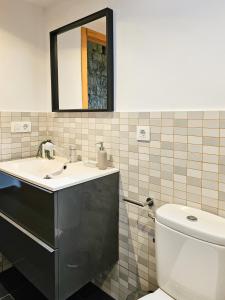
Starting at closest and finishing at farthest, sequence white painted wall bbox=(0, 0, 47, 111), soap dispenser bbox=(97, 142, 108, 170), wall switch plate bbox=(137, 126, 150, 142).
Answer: wall switch plate bbox=(137, 126, 150, 142) → soap dispenser bbox=(97, 142, 108, 170) → white painted wall bbox=(0, 0, 47, 111)

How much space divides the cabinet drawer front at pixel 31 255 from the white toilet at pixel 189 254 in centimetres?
50

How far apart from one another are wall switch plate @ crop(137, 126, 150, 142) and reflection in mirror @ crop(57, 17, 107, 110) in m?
0.31

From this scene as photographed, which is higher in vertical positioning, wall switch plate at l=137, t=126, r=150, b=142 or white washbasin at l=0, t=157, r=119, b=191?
wall switch plate at l=137, t=126, r=150, b=142

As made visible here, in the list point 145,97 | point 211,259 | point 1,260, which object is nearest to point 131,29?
point 145,97

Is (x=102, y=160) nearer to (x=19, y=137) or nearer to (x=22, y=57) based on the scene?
(x=19, y=137)

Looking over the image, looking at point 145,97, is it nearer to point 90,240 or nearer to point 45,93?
point 90,240

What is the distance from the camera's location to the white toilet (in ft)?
3.04

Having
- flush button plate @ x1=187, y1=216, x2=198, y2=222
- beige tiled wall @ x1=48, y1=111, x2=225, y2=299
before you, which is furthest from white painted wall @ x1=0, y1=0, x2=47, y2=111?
flush button plate @ x1=187, y1=216, x2=198, y2=222

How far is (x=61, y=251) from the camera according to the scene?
1.19 meters

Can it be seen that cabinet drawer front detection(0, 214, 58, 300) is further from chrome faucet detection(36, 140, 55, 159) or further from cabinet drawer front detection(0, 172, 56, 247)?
chrome faucet detection(36, 140, 55, 159)

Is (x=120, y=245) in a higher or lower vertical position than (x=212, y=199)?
lower

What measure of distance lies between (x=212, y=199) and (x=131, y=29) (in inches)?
41.1

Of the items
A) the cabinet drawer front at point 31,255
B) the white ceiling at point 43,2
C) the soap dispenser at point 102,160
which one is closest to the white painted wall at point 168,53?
the soap dispenser at point 102,160

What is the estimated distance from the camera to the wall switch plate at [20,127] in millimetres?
1792
